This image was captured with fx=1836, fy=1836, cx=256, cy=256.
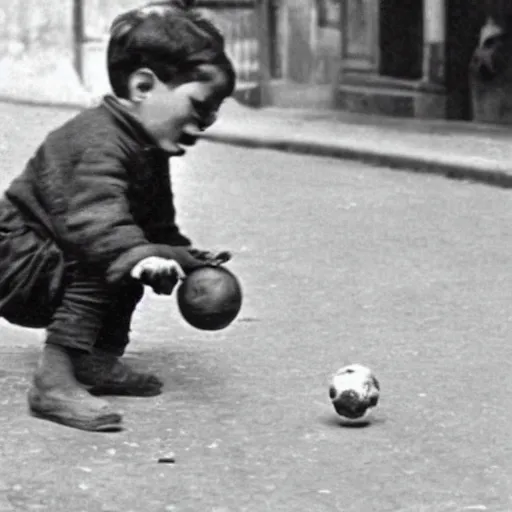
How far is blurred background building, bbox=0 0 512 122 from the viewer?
651 inches

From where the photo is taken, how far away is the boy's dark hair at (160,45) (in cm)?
478

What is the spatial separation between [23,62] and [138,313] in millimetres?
15557

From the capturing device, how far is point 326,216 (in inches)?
374

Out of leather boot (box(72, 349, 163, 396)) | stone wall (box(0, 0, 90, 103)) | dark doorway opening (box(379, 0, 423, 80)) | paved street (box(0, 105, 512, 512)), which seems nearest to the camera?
paved street (box(0, 105, 512, 512))

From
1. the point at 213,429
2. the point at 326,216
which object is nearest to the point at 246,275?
the point at 326,216

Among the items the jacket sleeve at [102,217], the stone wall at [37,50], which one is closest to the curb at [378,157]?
the stone wall at [37,50]

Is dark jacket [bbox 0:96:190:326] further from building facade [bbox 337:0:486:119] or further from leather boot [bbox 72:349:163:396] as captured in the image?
building facade [bbox 337:0:486:119]

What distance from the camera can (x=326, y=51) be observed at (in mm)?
18547

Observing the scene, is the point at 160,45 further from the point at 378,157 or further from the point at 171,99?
the point at 378,157

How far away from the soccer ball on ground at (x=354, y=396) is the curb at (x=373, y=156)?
661 cm

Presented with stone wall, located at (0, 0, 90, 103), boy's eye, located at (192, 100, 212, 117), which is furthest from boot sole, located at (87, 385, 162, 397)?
stone wall, located at (0, 0, 90, 103)

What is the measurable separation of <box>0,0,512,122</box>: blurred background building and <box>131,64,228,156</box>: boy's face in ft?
37.2

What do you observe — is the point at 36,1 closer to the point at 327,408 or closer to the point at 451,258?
the point at 451,258

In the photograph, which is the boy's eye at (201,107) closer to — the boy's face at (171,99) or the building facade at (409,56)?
the boy's face at (171,99)
